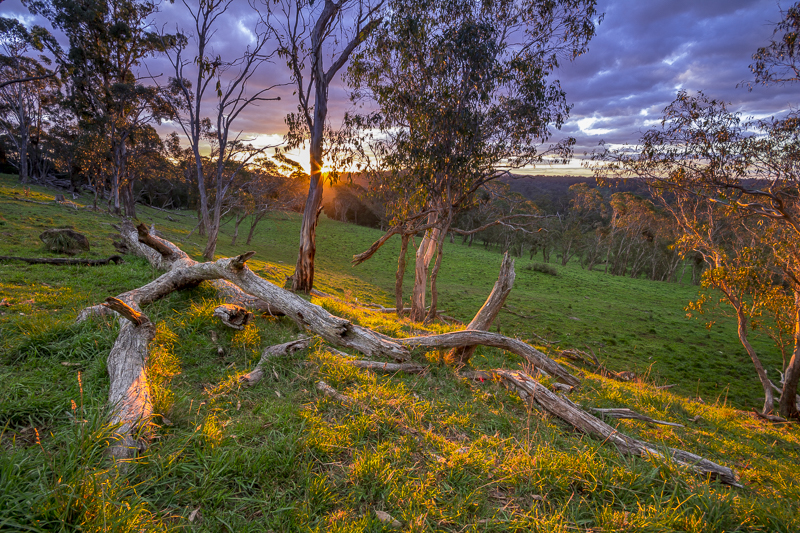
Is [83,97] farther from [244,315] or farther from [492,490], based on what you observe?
[492,490]

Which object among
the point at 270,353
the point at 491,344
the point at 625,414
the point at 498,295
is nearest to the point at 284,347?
the point at 270,353

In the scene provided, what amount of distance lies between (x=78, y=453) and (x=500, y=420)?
13.0 ft

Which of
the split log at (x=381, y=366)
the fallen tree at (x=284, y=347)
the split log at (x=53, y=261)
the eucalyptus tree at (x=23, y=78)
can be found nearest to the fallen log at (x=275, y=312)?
the fallen tree at (x=284, y=347)

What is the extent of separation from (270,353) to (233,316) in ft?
3.53

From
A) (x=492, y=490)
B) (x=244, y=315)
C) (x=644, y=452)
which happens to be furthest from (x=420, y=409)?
(x=244, y=315)

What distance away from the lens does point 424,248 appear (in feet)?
45.4

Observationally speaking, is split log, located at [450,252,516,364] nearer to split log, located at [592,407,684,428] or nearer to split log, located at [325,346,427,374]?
split log, located at [325,346,427,374]

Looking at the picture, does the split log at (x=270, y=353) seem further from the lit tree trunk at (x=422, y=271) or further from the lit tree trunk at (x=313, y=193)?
the lit tree trunk at (x=422, y=271)

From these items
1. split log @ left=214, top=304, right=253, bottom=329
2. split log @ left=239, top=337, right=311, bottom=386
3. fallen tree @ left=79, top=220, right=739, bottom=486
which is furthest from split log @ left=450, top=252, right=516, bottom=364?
split log @ left=214, top=304, right=253, bottom=329

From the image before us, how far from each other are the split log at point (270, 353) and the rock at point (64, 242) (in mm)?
9784

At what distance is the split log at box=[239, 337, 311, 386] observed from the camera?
13.7ft

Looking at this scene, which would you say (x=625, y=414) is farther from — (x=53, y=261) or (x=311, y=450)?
(x=53, y=261)

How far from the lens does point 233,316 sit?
5.35 meters

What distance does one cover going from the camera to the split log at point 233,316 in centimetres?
523
